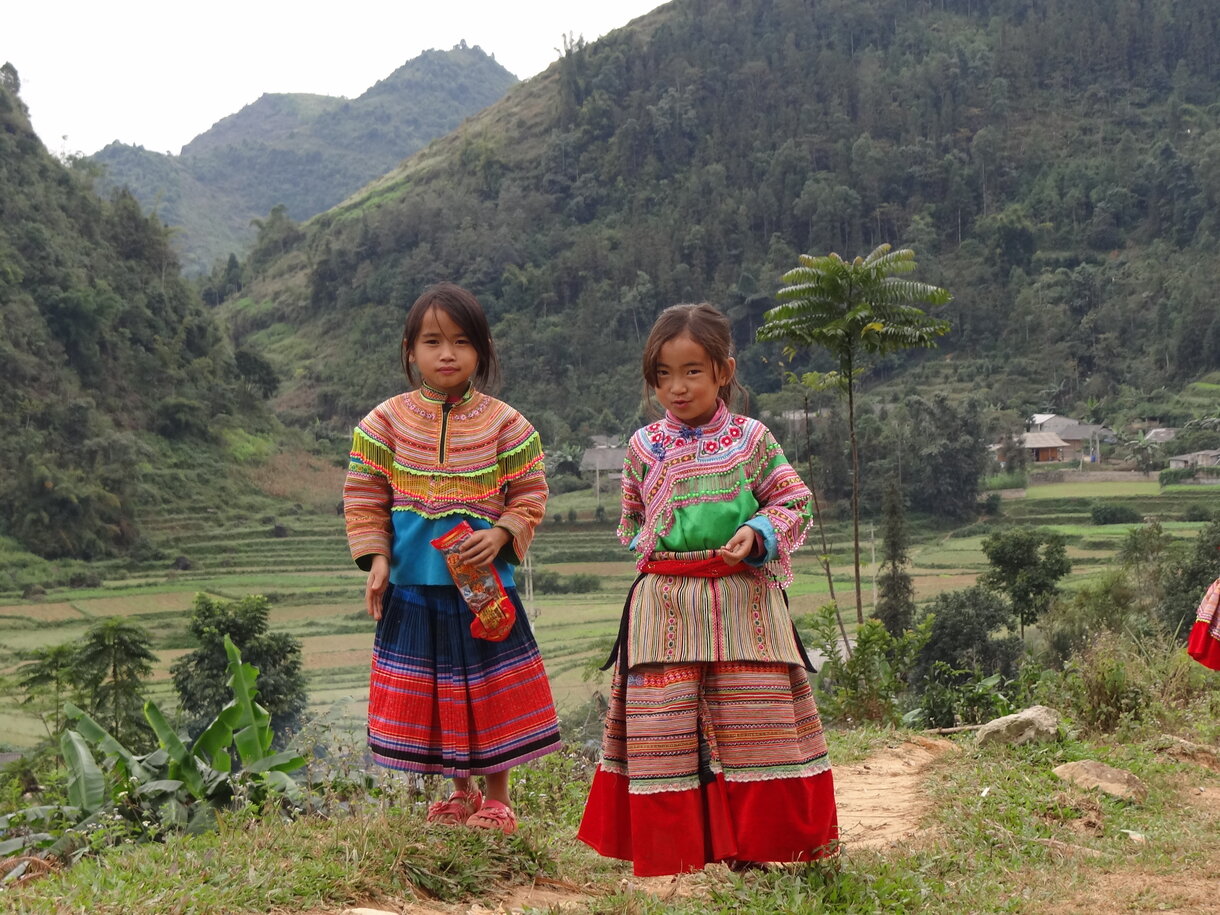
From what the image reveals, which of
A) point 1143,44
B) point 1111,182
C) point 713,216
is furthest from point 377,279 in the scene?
point 1143,44

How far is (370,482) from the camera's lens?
9.18ft

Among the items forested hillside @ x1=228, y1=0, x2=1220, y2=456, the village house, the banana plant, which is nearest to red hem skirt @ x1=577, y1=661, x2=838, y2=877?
the banana plant

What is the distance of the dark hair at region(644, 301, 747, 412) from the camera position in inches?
102

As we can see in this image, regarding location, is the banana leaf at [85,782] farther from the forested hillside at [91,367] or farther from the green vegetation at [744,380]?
the forested hillside at [91,367]

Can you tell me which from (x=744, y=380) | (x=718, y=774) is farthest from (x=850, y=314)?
(x=744, y=380)

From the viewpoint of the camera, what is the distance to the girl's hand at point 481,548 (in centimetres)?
264

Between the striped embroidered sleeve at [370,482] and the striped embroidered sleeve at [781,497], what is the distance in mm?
865

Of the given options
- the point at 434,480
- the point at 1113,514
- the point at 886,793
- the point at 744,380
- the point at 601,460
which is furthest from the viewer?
the point at 744,380

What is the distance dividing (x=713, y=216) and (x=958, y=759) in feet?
197

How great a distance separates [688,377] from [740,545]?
42 centimetres

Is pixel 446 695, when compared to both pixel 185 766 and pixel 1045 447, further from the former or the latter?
pixel 1045 447

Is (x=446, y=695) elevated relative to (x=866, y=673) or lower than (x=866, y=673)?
elevated

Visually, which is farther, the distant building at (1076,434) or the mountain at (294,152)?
the mountain at (294,152)

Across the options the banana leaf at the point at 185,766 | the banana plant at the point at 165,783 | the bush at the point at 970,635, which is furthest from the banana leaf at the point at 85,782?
the bush at the point at 970,635
